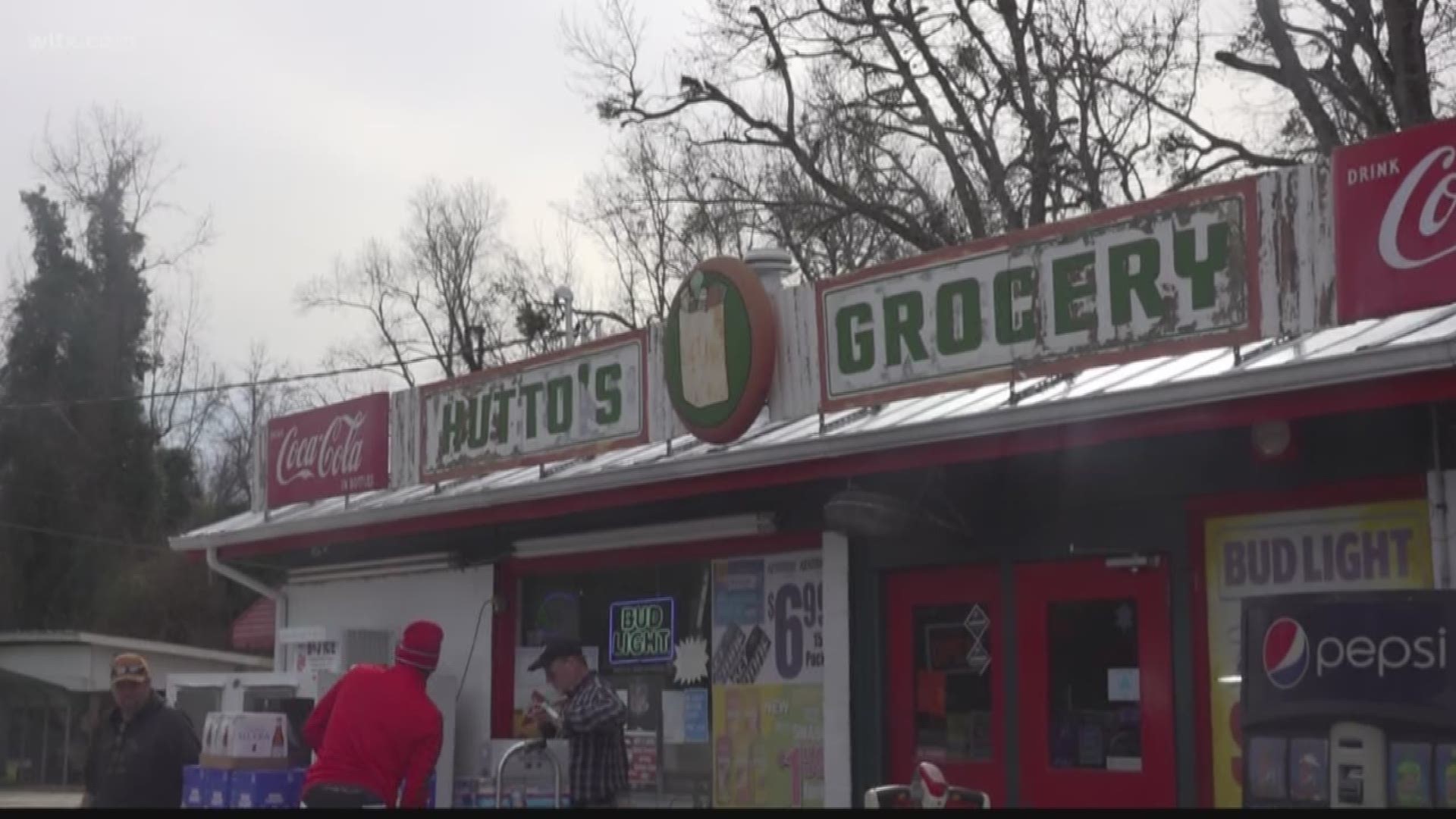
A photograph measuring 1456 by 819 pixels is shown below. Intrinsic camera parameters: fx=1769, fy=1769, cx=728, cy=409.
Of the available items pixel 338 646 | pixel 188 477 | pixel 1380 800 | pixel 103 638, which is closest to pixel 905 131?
pixel 338 646

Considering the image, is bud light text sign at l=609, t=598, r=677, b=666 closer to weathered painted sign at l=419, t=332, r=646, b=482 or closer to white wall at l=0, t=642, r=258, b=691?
weathered painted sign at l=419, t=332, r=646, b=482

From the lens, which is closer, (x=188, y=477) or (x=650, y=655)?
(x=650, y=655)

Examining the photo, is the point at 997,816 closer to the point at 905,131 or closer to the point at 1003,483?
the point at 1003,483

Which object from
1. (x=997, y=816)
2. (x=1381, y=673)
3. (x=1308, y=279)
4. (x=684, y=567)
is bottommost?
(x=997, y=816)

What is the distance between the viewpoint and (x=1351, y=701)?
6219mm

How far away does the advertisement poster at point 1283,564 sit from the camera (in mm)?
7973

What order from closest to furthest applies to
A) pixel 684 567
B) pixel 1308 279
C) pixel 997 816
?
1. pixel 997 816
2. pixel 1308 279
3. pixel 684 567

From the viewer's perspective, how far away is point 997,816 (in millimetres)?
5855

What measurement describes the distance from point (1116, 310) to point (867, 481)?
2.25 m

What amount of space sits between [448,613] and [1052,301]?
6.63m

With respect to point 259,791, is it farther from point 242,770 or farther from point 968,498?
point 968,498

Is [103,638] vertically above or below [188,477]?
below

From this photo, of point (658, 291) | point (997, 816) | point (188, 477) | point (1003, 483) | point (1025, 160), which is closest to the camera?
point (997, 816)

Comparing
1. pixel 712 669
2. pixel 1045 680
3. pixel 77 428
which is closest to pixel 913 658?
pixel 1045 680
